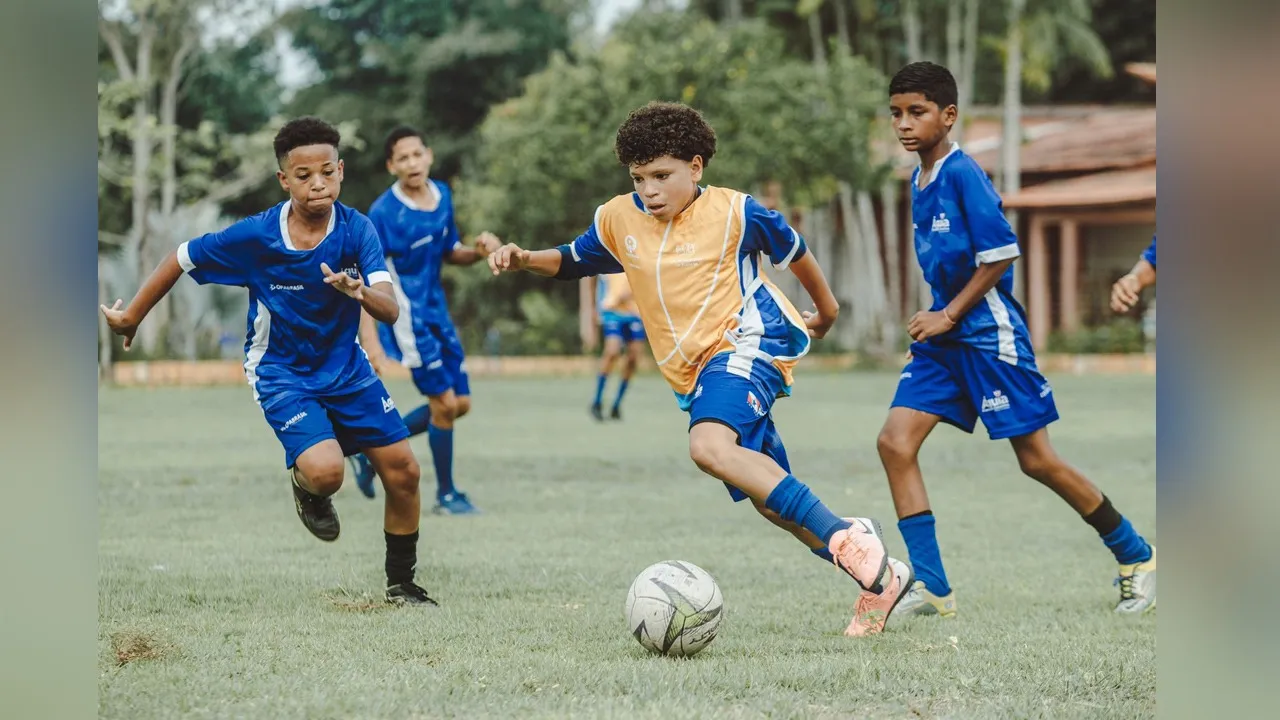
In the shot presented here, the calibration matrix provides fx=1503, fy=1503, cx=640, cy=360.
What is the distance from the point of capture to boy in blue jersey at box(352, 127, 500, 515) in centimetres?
885

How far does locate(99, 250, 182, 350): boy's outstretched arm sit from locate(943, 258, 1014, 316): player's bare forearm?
286cm

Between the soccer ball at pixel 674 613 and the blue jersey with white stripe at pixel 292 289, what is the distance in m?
1.59

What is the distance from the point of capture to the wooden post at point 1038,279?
3012cm

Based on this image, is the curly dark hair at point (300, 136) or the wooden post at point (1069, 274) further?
the wooden post at point (1069, 274)

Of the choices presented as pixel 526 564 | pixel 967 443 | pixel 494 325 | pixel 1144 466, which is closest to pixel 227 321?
pixel 494 325

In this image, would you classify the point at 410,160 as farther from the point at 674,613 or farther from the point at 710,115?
the point at 710,115

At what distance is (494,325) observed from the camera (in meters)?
32.9

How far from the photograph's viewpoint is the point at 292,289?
18.5ft

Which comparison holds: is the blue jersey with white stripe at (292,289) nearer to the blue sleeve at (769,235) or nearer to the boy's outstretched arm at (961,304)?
the blue sleeve at (769,235)

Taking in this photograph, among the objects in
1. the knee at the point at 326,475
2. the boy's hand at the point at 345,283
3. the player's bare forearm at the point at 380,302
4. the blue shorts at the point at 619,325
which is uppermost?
the boy's hand at the point at 345,283

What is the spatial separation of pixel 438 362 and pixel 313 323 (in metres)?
3.32

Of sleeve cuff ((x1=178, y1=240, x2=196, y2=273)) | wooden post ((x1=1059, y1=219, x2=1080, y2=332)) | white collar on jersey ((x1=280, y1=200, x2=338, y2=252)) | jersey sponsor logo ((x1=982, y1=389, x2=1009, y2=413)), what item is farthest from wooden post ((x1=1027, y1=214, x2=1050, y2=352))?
sleeve cuff ((x1=178, y1=240, x2=196, y2=273))

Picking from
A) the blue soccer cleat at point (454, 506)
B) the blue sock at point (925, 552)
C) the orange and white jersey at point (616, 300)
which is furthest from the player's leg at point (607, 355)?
the blue sock at point (925, 552)

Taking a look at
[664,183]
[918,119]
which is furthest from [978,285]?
[664,183]
